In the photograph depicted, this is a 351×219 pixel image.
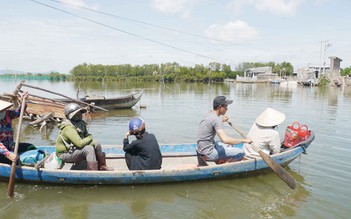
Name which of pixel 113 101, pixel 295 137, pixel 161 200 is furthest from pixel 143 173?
pixel 113 101

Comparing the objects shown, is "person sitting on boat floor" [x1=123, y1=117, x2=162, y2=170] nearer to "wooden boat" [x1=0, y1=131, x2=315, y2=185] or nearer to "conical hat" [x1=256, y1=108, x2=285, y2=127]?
"wooden boat" [x1=0, y1=131, x2=315, y2=185]

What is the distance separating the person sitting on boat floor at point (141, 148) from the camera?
215 inches

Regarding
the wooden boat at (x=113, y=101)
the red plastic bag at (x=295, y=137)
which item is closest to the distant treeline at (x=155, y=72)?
the wooden boat at (x=113, y=101)

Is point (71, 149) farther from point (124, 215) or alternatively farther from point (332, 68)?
point (332, 68)

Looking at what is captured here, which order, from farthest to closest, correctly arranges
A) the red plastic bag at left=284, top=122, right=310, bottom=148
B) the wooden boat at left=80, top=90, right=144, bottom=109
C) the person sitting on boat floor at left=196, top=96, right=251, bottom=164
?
the wooden boat at left=80, top=90, right=144, bottom=109
the red plastic bag at left=284, top=122, right=310, bottom=148
the person sitting on boat floor at left=196, top=96, right=251, bottom=164

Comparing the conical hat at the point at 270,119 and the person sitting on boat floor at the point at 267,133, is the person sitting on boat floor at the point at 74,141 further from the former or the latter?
the conical hat at the point at 270,119

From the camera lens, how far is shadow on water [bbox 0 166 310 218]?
520 cm

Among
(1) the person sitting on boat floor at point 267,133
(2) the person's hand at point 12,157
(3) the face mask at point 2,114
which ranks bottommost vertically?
(2) the person's hand at point 12,157

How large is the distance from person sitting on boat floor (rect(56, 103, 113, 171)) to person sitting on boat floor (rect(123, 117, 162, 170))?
0.68m

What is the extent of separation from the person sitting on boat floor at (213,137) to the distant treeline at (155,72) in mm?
74603

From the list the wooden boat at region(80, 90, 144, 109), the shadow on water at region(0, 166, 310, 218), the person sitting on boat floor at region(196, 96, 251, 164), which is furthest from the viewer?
→ the wooden boat at region(80, 90, 144, 109)

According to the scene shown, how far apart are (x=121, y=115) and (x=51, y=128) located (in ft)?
16.6

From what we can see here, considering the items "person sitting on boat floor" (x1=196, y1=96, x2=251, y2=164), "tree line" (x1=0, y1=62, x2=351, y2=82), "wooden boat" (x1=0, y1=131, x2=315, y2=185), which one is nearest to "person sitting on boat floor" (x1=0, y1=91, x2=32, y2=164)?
"wooden boat" (x1=0, y1=131, x2=315, y2=185)

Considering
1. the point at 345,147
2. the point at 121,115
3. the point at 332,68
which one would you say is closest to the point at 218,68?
the point at 332,68
